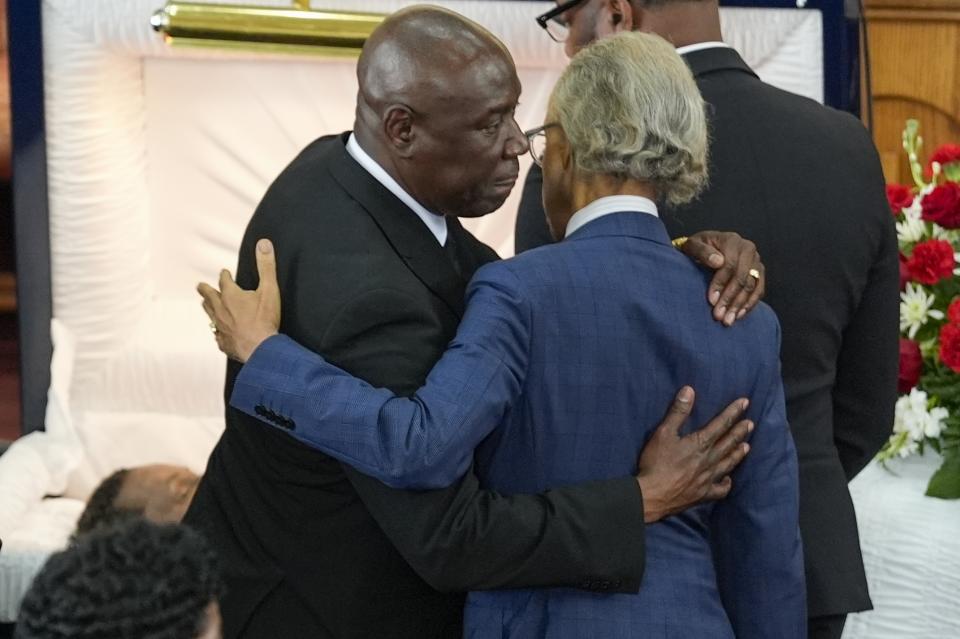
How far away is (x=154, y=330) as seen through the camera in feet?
11.0

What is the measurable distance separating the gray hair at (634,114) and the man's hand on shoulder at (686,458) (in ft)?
0.84

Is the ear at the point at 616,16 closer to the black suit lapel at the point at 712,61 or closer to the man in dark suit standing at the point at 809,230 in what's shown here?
the man in dark suit standing at the point at 809,230

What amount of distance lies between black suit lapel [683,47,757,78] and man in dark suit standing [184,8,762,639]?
1.21ft

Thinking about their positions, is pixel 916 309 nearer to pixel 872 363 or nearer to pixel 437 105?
pixel 872 363

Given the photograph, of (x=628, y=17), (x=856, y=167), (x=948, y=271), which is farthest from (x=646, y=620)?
(x=948, y=271)

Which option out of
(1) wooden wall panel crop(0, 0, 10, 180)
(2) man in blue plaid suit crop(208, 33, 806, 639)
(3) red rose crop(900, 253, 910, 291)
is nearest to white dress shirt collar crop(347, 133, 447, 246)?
(2) man in blue plaid suit crop(208, 33, 806, 639)

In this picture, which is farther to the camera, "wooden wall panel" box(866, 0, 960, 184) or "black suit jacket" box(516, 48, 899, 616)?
"wooden wall panel" box(866, 0, 960, 184)

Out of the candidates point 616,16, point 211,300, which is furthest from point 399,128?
point 616,16

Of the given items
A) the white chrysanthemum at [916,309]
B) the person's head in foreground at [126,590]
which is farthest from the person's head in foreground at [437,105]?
the white chrysanthemum at [916,309]

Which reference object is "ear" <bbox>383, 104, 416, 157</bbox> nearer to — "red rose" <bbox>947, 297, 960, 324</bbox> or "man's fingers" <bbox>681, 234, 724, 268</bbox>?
"man's fingers" <bbox>681, 234, 724, 268</bbox>

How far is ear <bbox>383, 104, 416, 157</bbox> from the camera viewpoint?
1.67 metres

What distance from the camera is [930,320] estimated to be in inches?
102

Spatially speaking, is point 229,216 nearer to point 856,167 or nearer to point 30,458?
point 30,458

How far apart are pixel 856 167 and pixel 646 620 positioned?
733 millimetres
